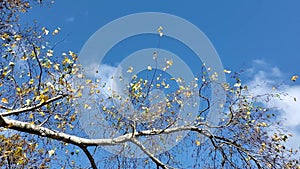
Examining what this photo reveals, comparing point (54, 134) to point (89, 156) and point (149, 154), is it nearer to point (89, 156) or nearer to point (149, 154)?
point (89, 156)

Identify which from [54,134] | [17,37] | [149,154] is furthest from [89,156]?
[17,37]

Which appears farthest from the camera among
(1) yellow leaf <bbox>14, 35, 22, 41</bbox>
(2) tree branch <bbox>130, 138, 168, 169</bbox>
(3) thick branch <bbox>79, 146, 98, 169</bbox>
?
(2) tree branch <bbox>130, 138, 168, 169</bbox>

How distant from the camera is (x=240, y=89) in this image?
6.95 meters

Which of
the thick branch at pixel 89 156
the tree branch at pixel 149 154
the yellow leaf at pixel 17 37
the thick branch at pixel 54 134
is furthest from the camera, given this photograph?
the tree branch at pixel 149 154

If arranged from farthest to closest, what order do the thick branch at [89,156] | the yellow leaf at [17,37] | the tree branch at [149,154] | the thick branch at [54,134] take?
the tree branch at [149,154] < the thick branch at [89,156] < the yellow leaf at [17,37] < the thick branch at [54,134]

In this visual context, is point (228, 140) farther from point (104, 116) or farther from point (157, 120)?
point (104, 116)

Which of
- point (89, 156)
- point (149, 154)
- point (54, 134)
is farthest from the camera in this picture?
point (149, 154)

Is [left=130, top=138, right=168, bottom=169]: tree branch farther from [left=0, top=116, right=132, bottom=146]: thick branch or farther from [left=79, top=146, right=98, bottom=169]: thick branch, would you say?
[left=79, top=146, right=98, bottom=169]: thick branch

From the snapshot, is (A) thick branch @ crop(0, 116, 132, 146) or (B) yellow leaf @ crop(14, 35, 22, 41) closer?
(A) thick branch @ crop(0, 116, 132, 146)

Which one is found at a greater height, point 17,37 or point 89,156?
point 17,37

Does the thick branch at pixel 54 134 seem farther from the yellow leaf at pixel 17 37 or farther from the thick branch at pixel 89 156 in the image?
the yellow leaf at pixel 17 37

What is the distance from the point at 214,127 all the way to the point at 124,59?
211 centimetres

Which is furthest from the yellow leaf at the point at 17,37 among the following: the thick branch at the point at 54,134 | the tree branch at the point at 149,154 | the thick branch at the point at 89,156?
the tree branch at the point at 149,154

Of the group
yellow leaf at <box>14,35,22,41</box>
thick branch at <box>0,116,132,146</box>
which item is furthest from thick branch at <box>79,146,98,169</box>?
yellow leaf at <box>14,35,22,41</box>
